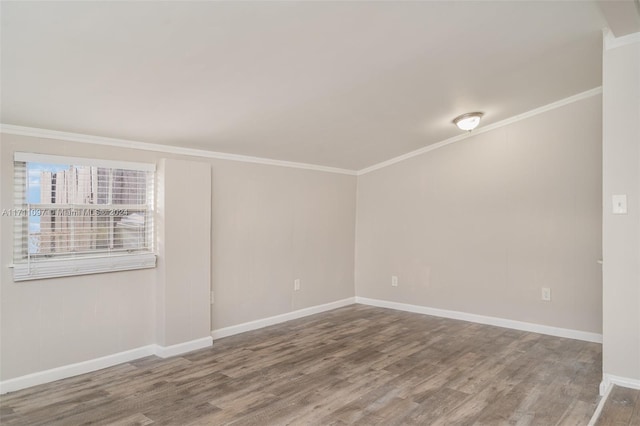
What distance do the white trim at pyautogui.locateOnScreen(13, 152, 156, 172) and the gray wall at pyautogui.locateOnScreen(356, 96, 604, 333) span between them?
3226 mm

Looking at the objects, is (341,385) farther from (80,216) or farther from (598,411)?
(80,216)

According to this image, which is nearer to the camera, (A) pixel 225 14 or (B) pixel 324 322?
(A) pixel 225 14

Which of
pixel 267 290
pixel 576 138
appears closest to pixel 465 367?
pixel 267 290

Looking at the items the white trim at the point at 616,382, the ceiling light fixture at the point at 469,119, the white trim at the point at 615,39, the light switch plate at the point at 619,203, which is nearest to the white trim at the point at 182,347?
the white trim at the point at 616,382

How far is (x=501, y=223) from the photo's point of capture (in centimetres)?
452

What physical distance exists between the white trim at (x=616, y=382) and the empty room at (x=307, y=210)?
0.07m

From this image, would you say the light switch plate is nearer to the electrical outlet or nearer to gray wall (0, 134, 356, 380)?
the electrical outlet

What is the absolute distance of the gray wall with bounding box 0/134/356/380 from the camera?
2.84 m

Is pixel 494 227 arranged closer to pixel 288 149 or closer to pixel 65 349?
pixel 288 149

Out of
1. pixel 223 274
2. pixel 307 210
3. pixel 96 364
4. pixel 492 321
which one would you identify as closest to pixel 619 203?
pixel 492 321

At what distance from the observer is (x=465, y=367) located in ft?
10.7

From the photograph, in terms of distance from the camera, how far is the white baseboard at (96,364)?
110 inches

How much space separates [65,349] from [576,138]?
5103 millimetres

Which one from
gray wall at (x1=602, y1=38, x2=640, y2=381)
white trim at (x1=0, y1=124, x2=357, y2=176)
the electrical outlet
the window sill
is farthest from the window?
the electrical outlet
